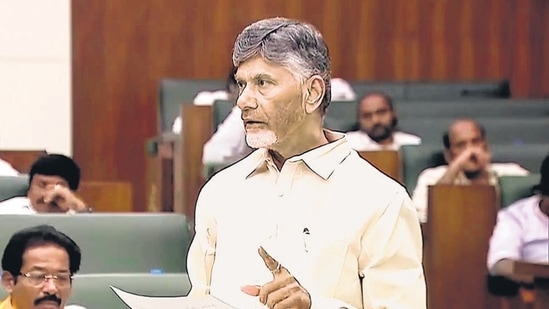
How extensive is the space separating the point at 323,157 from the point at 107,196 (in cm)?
162

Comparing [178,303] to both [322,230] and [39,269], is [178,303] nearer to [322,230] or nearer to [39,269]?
[322,230]

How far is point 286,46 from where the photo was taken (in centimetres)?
86

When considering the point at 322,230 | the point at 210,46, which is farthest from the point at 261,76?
the point at 210,46

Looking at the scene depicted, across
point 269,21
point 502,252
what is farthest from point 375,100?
point 269,21

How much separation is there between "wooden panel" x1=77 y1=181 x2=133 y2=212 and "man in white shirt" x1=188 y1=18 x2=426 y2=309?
61.4 inches

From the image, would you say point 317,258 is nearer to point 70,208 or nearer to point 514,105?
point 70,208

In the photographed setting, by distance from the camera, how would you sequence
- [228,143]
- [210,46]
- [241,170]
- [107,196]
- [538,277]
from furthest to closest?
[210,46], [228,143], [107,196], [538,277], [241,170]

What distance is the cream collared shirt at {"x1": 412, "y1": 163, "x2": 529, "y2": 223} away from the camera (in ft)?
7.65

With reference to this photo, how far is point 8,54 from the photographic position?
3518mm

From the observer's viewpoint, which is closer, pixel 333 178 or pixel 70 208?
pixel 333 178

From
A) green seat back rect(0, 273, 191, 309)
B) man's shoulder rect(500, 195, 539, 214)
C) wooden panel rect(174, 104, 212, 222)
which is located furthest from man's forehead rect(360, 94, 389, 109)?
green seat back rect(0, 273, 191, 309)

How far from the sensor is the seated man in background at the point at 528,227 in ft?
7.04

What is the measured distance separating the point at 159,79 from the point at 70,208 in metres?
1.62

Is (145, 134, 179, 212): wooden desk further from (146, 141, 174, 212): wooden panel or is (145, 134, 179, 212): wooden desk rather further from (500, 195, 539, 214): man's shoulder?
(500, 195, 539, 214): man's shoulder
